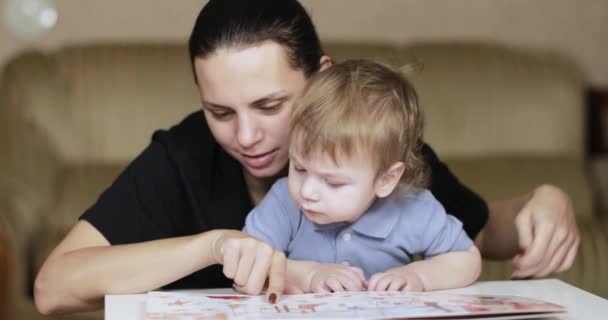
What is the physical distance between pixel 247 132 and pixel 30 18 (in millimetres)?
1874

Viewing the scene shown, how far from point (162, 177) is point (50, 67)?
1.41 meters

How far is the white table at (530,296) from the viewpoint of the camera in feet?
3.69

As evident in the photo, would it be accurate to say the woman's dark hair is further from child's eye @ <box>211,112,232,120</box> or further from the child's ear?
the child's ear

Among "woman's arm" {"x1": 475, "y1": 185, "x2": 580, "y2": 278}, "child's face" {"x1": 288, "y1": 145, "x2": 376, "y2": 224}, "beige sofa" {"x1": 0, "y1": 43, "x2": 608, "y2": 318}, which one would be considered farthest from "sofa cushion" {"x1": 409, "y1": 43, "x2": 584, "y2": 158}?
"child's face" {"x1": 288, "y1": 145, "x2": 376, "y2": 224}

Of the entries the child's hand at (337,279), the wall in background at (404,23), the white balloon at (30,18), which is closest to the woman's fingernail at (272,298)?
the child's hand at (337,279)

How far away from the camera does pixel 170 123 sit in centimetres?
274

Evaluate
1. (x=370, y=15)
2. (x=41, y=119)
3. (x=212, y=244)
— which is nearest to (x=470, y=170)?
(x=370, y=15)

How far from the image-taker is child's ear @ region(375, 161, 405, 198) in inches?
50.8

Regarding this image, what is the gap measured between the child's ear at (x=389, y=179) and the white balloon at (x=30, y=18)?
198 centimetres

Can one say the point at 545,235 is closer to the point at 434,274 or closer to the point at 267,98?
the point at 434,274

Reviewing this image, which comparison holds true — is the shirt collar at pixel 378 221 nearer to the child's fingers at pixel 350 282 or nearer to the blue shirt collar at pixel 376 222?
the blue shirt collar at pixel 376 222

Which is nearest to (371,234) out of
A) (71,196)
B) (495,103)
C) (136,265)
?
(136,265)

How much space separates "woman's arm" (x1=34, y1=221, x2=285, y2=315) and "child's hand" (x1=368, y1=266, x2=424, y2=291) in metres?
0.13

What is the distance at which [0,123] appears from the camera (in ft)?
8.80
